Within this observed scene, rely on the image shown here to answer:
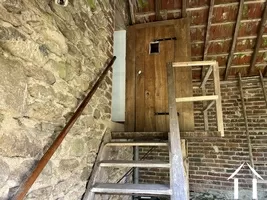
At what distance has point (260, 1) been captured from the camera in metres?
3.53

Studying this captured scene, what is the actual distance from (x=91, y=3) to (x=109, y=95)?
110 centimetres

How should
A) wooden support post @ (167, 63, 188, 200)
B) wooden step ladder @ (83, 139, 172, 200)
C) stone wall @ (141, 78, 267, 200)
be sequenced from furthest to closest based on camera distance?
1. stone wall @ (141, 78, 267, 200)
2. wooden step ladder @ (83, 139, 172, 200)
3. wooden support post @ (167, 63, 188, 200)

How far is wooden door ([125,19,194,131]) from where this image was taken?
10.3ft

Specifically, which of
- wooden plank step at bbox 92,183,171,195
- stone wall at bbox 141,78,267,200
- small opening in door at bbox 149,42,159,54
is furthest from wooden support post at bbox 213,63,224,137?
stone wall at bbox 141,78,267,200

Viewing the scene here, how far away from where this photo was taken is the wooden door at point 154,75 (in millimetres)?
3133

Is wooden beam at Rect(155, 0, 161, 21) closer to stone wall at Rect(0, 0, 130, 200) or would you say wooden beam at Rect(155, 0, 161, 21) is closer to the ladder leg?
stone wall at Rect(0, 0, 130, 200)

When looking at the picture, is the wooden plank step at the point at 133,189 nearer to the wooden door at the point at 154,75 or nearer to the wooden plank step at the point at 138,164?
the wooden plank step at the point at 138,164

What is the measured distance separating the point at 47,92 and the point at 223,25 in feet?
11.4

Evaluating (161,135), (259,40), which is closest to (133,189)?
(161,135)

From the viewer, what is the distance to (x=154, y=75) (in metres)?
3.33

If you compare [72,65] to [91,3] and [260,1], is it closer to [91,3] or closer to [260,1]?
[91,3]

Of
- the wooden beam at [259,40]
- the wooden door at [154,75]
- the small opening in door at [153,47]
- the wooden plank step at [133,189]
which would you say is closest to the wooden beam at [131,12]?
the wooden door at [154,75]

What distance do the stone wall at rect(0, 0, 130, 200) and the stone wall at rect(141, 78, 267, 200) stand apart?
3.05 metres

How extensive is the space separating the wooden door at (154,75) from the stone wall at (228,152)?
6.33ft
